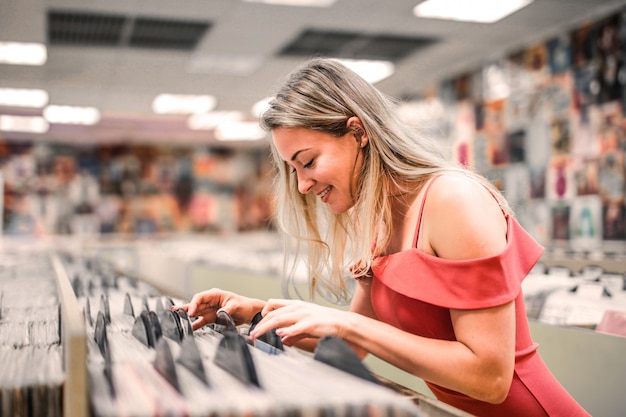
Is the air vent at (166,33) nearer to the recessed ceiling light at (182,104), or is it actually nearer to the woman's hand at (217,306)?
the recessed ceiling light at (182,104)

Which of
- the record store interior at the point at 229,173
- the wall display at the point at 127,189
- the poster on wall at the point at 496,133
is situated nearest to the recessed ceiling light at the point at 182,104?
the record store interior at the point at 229,173

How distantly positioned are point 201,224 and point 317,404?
12.0 meters

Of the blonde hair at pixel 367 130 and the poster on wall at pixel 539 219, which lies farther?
the poster on wall at pixel 539 219

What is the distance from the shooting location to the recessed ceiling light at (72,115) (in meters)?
8.77

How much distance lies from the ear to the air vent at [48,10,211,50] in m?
4.12

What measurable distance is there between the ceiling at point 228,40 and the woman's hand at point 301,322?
2973mm

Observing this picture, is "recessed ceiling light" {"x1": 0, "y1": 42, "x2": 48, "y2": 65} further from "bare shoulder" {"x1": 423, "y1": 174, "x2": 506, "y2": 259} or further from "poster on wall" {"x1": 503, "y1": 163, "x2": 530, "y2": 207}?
"bare shoulder" {"x1": 423, "y1": 174, "x2": 506, "y2": 259}

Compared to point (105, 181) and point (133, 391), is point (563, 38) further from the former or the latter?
point (105, 181)

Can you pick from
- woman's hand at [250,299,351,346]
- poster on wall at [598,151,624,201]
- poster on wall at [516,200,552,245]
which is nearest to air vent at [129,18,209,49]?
poster on wall at [516,200,552,245]

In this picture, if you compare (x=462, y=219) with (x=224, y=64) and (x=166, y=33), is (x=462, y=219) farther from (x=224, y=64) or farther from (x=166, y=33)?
(x=224, y=64)

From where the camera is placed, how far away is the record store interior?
0.79 metres

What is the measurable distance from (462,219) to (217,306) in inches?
20.4

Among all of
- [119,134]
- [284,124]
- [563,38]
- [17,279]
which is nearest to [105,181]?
[119,134]

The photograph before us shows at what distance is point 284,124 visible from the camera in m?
1.26
